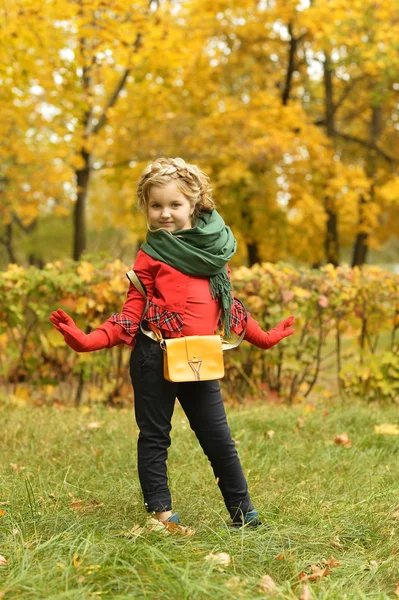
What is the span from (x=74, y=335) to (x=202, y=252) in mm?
619

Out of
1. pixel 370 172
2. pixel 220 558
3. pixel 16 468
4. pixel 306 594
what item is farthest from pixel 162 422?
pixel 370 172

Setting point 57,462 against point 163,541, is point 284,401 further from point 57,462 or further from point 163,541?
point 163,541

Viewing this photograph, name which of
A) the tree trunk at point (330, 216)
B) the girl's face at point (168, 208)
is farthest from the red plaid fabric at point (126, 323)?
the tree trunk at point (330, 216)

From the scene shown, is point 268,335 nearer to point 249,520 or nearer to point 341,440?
point 249,520

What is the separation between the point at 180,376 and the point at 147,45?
7223 millimetres

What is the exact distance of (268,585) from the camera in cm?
225

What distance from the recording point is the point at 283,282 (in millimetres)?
5832

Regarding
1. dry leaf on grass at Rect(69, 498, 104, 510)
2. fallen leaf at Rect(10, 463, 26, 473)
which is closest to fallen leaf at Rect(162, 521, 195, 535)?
dry leaf on grass at Rect(69, 498, 104, 510)

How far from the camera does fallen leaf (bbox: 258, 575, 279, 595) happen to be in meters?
2.23

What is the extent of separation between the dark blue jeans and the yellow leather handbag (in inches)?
2.6

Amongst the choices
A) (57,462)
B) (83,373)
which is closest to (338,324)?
(83,373)

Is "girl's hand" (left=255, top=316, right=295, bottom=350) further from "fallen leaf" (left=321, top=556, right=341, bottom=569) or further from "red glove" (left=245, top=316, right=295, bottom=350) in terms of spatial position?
"fallen leaf" (left=321, top=556, right=341, bottom=569)

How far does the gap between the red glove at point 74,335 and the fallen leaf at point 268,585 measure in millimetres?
1067

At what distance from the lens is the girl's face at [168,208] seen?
2855mm
